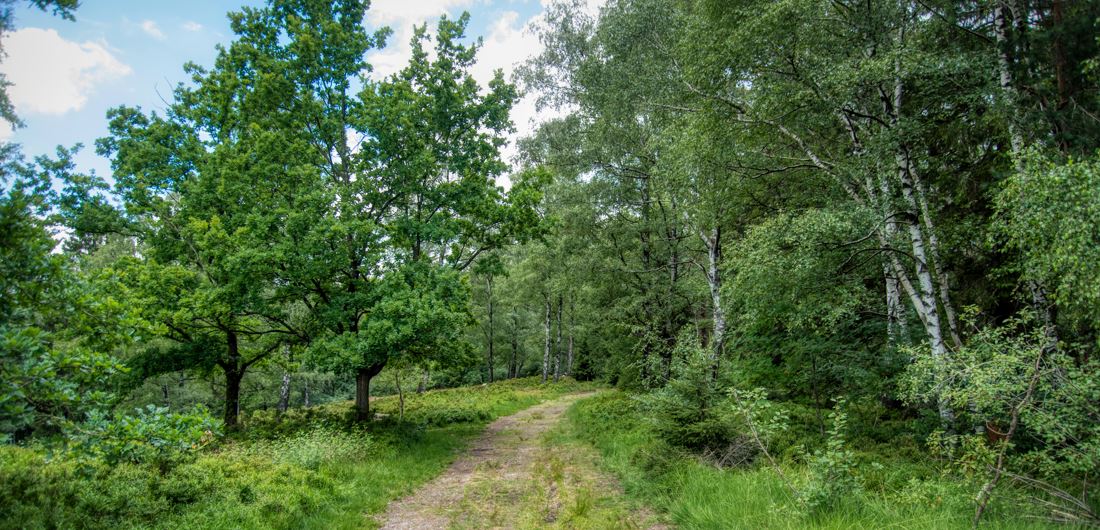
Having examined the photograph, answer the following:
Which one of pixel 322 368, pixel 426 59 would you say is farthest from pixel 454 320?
pixel 426 59

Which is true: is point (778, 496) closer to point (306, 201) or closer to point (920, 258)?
Result: point (920, 258)

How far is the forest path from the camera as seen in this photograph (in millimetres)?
6492

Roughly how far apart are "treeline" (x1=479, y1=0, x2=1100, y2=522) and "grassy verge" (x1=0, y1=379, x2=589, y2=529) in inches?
213

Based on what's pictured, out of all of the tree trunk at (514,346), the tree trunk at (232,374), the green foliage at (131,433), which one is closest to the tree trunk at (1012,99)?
the green foliage at (131,433)

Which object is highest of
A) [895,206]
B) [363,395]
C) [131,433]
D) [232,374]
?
[895,206]

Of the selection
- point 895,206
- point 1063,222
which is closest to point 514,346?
point 895,206

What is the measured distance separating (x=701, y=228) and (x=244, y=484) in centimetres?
1336

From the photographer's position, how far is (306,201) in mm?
11219

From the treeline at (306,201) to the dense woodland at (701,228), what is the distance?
89 millimetres

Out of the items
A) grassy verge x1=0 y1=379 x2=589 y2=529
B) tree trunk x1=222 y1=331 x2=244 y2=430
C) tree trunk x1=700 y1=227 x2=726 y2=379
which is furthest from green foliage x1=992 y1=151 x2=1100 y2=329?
tree trunk x1=222 y1=331 x2=244 y2=430

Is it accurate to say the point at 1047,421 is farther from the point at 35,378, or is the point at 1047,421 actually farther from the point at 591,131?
the point at 591,131

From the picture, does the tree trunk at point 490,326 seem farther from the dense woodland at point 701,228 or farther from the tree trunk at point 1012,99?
the tree trunk at point 1012,99

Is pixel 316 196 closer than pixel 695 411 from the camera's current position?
No

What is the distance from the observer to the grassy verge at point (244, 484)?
5258 millimetres
